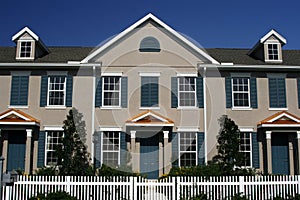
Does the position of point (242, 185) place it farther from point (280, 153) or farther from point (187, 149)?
point (280, 153)

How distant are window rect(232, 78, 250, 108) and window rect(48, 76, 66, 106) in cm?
948

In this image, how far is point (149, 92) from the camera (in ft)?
70.7

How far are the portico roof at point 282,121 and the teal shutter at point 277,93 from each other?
830 millimetres

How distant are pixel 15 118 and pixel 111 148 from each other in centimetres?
529

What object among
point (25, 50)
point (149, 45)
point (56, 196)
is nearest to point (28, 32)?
point (25, 50)

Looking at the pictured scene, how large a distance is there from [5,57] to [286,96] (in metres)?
16.2

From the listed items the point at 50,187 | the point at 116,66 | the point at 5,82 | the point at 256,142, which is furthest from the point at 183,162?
the point at 5,82

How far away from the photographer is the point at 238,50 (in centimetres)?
2603

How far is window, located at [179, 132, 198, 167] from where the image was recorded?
21.0 m

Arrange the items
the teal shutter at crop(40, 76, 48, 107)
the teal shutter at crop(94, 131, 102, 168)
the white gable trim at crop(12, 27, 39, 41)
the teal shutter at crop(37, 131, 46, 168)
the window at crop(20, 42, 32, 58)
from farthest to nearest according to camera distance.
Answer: the window at crop(20, 42, 32, 58) < the white gable trim at crop(12, 27, 39, 41) < the teal shutter at crop(40, 76, 48, 107) < the teal shutter at crop(37, 131, 46, 168) < the teal shutter at crop(94, 131, 102, 168)

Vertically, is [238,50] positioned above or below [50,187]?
above

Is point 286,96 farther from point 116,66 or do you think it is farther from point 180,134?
point 116,66

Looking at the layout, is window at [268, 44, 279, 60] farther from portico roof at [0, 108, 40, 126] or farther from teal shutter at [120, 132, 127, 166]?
portico roof at [0, 108, 40, 126]

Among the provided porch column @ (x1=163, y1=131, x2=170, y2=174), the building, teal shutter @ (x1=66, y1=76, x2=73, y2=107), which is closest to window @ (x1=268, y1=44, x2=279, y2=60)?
the building
